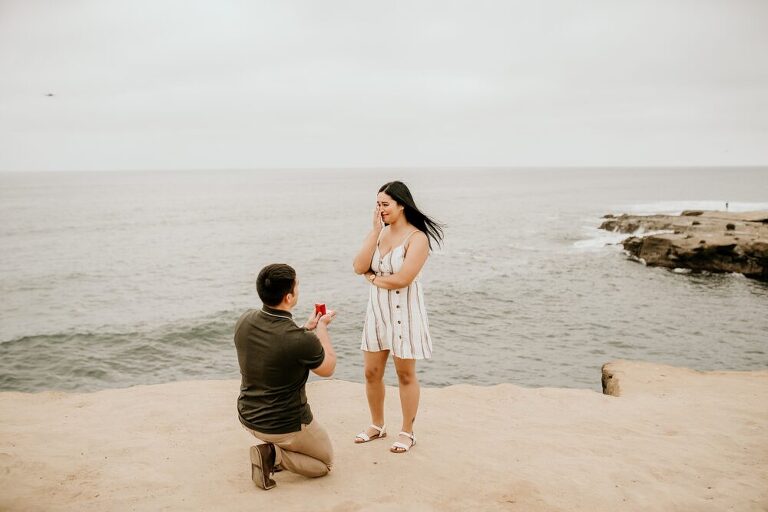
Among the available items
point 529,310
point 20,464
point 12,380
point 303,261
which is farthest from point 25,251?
point 20,464

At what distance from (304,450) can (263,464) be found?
0.37m

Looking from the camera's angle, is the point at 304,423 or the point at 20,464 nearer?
the point at 304,423

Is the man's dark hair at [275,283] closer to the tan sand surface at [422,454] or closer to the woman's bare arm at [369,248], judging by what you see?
the woman's bare arm at [369,248]

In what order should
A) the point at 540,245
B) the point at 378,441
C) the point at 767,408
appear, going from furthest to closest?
the point at 540,245 → the point at 767,408 → the point at 378,441

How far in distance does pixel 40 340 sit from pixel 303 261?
18.9 meters

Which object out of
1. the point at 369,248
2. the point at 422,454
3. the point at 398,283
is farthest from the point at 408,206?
the point at 422,454

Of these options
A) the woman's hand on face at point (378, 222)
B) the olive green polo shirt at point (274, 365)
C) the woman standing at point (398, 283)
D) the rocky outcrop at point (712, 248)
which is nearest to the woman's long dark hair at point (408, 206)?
→ the woman standing at point (398, 283)

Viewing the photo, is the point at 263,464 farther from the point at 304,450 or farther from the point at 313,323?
the point at 313,323

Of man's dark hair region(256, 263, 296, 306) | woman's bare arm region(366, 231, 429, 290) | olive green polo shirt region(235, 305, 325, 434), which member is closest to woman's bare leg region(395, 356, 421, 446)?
woman's bare arm region(366, 231, 429, 290)

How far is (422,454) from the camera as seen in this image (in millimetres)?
5598

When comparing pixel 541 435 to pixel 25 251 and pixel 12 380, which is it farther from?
pixel 25 251

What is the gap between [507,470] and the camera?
5281 millimetres

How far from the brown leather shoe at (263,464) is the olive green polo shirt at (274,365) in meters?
0.21

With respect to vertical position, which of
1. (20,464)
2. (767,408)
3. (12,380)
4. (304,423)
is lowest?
(12,380)
